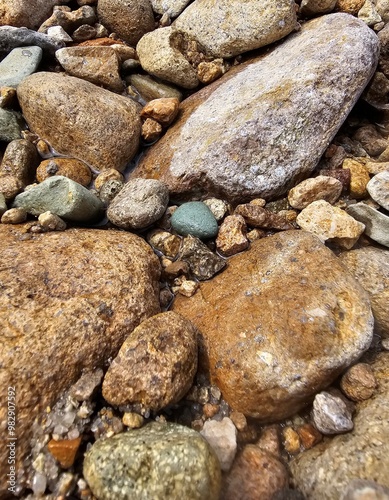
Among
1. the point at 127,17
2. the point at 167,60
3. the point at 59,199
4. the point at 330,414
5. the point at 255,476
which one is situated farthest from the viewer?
the point at 127,17

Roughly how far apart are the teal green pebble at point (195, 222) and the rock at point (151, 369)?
103 cm

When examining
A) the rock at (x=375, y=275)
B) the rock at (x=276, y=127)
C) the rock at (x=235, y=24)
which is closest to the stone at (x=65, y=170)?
the rock at (x=276, y=127)

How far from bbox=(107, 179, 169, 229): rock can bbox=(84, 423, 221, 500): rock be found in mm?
1752

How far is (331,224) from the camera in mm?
3000

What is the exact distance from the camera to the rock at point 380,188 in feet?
10.0

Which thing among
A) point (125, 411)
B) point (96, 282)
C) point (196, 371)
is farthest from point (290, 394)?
point (96, 282)

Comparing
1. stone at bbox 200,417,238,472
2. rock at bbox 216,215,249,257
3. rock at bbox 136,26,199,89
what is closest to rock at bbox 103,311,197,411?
stone at bbox 200,417,238,472

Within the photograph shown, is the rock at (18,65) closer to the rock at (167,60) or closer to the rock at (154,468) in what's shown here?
the rock at (167,60)

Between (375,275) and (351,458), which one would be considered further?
(375,275)

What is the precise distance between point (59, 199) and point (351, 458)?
2850 millimetres

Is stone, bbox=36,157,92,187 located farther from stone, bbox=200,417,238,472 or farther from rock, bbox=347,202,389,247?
rock, bbox=347,202,389,247

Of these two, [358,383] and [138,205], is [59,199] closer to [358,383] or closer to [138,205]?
[138,205]

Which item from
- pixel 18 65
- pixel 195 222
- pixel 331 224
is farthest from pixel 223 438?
pixel 18 65

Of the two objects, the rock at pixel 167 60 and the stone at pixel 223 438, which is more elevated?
the rock at pixel 167 60
